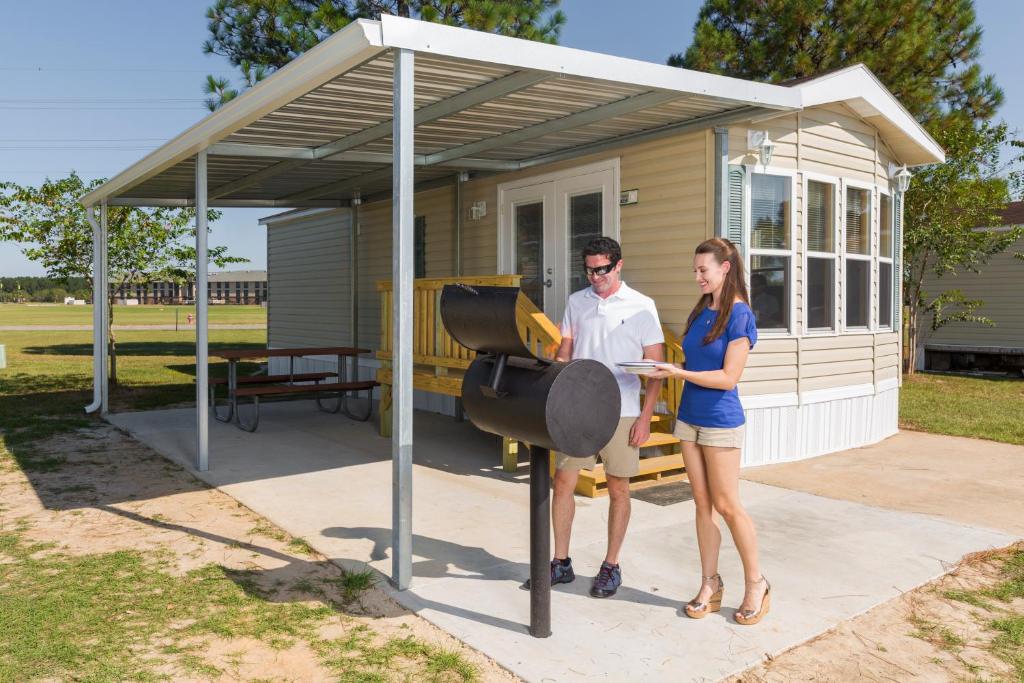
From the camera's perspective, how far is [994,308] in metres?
16.3

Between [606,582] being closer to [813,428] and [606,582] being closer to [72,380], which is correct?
[813,428]

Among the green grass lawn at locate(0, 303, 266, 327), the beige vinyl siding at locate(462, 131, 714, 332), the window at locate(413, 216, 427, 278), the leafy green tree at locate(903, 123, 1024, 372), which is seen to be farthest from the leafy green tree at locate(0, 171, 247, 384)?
the green grass lawn at locate(0, 303, 266, 327)

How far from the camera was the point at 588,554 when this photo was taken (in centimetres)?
450

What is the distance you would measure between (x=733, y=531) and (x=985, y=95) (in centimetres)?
1656

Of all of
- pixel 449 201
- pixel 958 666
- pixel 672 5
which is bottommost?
pixel 958 666

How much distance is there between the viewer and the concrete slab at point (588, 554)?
11.0 feet

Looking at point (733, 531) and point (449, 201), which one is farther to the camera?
point (449, 201)

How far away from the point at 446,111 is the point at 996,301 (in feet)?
47.6

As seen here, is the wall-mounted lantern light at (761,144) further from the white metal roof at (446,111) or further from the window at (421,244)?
the window at (421,244)

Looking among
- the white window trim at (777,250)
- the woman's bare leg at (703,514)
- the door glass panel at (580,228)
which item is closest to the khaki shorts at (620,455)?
the woman's bare leg at (703,514)

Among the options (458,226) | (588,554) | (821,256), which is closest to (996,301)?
(821,256)

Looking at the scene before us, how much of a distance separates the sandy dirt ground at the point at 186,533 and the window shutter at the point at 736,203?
398 centimetres

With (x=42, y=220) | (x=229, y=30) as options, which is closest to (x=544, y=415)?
(x=42, y=220)

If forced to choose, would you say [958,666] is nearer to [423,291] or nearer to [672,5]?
[423,291]
